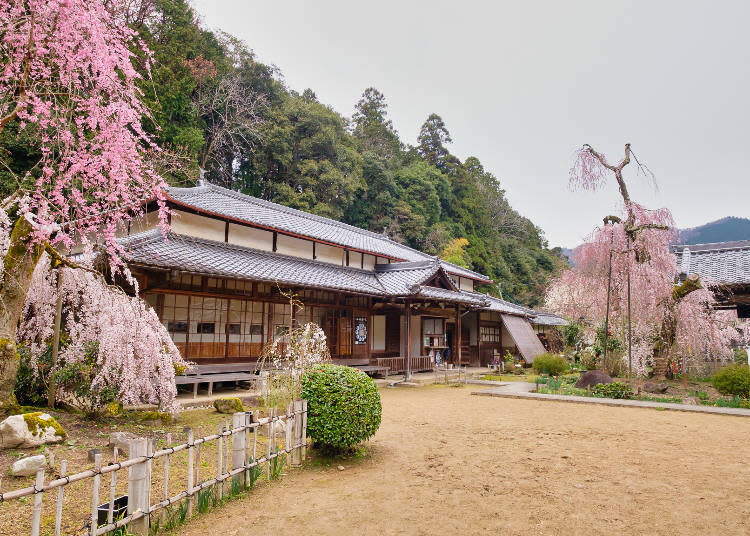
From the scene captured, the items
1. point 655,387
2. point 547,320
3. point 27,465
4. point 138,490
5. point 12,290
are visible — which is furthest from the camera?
point 547,320

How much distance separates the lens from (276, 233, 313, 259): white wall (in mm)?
16562

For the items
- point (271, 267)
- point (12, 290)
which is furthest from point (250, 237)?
point (12, 290)

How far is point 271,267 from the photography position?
46.3 ft

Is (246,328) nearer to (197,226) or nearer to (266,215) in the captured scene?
(197,226)

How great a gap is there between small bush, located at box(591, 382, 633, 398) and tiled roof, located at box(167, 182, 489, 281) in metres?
10.8

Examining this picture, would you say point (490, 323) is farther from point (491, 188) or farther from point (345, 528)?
point (491, 188)

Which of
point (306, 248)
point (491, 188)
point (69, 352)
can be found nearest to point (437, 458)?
point (69, 352)

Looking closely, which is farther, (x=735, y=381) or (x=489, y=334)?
(x=489, y=334)

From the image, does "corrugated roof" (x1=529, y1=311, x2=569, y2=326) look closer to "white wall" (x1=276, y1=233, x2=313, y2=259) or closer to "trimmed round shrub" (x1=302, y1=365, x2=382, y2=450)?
"white wall" (x1=276, y1=233, x2=313, y2=259)

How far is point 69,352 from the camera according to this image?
7293 mm

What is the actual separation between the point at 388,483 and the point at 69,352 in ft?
18.9

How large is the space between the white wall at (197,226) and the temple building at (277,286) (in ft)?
0.11

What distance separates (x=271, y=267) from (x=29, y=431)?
8654 mm

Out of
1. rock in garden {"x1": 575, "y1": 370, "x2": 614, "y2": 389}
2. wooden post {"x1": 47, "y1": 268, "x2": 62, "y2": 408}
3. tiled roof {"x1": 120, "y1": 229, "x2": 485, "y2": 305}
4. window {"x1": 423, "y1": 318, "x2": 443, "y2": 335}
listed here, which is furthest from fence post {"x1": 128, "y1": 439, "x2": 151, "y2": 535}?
window {"x1": 423, "y1": 318, "x2": 443, "y2": 335}
